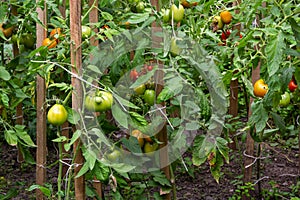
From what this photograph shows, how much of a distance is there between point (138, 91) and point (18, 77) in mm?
796

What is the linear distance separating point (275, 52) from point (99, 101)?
1.78ft

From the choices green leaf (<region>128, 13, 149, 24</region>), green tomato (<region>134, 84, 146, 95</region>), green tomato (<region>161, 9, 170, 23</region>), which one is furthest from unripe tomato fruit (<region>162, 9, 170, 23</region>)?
green tomato (<region>134, 84, 146, 95</region>)

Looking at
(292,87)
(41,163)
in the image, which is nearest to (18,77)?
(41,163)

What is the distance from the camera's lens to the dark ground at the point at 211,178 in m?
2.66

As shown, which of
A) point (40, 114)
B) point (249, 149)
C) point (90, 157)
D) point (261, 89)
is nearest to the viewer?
point (90, 157)

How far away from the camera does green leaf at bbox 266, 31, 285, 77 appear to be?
1.42 m

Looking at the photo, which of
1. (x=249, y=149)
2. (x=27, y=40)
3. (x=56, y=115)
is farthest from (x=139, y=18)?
(x=249, y=149)

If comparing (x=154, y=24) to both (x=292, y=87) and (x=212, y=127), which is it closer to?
(x=212, y=127)

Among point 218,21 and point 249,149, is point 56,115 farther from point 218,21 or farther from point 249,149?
point 249,149

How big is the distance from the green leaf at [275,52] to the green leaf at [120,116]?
1.48 ft

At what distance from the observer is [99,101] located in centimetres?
140

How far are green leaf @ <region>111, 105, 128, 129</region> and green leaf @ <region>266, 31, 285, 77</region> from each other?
0.45m

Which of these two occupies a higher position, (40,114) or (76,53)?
(76,53)

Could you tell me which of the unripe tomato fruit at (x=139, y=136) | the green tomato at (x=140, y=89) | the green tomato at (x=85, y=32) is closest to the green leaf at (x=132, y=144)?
the unripe tomato fruit at (x=139, y=136)
